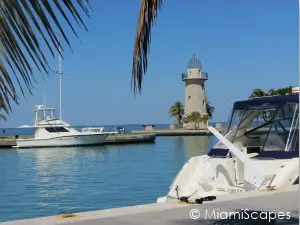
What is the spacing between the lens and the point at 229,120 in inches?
481

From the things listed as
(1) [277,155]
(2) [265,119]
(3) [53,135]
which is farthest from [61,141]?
(1) [277,155]

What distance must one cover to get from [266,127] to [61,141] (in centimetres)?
4754

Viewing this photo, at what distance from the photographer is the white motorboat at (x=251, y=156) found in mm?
9609

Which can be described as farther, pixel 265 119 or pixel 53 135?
pixel 53 135

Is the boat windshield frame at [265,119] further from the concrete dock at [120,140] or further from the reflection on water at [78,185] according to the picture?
the concrete dock at [120,140]

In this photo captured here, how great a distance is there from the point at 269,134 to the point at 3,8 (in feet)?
31.2

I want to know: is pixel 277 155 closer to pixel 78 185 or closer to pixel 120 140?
pixel 78 185

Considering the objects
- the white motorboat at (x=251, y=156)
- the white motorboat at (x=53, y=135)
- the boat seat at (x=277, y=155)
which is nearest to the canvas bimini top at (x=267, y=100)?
the white motorboat at (x=251, y=156)

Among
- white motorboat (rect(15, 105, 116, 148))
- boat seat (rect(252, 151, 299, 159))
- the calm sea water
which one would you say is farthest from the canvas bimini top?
white motorboat (rect(15, 105, 116, 148))

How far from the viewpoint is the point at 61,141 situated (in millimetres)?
57188

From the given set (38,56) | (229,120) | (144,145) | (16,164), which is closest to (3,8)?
(38,56)

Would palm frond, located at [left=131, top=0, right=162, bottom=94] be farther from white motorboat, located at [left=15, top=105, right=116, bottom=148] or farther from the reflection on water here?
white motorboat, located at [left=15, top=105, right=116, bottom=148]

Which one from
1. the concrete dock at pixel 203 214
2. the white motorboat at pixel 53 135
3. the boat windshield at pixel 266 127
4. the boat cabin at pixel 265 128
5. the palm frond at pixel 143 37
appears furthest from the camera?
the white motorboat at pixel 53 135

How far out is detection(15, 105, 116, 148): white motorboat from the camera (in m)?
57.2
